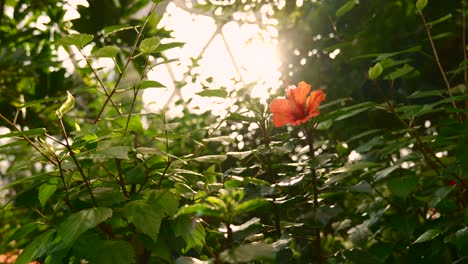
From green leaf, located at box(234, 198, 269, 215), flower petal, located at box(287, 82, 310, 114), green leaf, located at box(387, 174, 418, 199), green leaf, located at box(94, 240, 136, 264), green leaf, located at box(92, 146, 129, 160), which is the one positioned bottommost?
green leaf, located at box(387, 174, 418, 199)

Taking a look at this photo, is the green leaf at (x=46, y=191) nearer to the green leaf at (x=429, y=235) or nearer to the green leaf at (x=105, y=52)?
the green leaf at (x=105, y=52)

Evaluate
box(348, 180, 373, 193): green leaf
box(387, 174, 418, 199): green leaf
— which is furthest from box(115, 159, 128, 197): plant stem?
box(387, 174, 418, 199): green leaf

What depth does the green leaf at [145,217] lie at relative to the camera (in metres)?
0.82

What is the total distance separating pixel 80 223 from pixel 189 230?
0.69 ft

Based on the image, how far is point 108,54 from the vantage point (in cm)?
106

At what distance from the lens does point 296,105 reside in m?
1.04

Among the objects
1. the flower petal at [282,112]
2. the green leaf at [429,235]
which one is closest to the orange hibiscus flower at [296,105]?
the flower petal at [282,112]

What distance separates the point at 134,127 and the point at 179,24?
2770mm

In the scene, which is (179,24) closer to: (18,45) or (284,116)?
(18,45)

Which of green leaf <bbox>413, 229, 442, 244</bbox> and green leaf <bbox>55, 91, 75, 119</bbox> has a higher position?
green leaf <bbox>55, 91, 75, 119</bbox>

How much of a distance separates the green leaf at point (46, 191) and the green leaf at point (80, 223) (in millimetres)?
190

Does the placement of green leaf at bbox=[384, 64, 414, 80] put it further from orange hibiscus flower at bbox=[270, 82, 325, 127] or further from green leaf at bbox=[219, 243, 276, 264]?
green leaf at bbox=[219, 243, 276, 264]

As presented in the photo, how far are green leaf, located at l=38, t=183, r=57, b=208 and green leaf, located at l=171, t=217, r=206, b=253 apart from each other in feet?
0.94

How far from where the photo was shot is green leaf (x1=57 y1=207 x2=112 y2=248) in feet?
2.55
